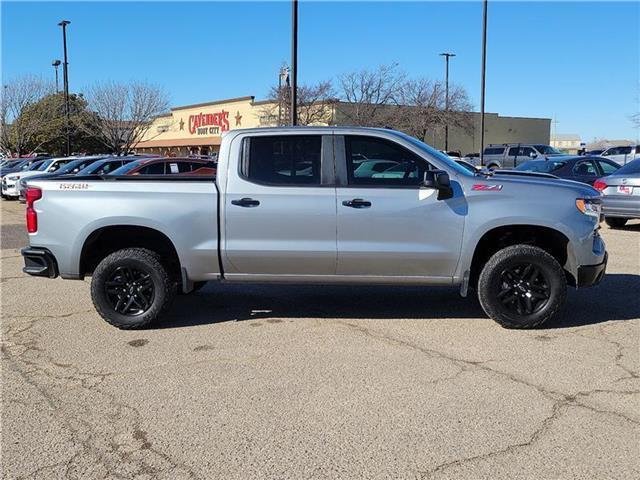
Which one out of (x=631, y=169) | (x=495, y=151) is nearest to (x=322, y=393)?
(x=631, y=169)

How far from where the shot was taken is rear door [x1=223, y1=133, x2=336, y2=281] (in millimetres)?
5840

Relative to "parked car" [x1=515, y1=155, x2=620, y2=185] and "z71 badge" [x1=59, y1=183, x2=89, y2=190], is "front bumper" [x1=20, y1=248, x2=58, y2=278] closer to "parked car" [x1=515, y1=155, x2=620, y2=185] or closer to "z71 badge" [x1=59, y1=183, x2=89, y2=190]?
"z71 badge" [x1=59, y1=183, x2=89, y2=190]

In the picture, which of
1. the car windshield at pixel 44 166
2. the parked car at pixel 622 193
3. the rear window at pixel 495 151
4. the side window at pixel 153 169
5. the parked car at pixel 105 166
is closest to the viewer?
the parked car at pixel 622 193

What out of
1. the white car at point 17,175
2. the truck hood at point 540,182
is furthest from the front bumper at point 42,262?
the white car at point 17,175

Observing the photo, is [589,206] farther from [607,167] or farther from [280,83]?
[280,83]

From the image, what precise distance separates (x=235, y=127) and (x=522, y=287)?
50150mm

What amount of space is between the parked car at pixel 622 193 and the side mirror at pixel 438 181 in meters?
8.28

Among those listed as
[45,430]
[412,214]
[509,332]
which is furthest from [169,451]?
[509,332]

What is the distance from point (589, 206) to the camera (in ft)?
19.3

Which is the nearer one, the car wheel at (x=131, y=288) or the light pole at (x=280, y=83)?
the car wheel at (x=131, y=288)

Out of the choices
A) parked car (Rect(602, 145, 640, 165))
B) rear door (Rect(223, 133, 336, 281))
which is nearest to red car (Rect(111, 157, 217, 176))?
rear door (Rect(223, 133, 336, 281))

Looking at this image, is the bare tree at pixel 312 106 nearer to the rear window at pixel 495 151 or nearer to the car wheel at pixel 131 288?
the rear window at pixel 495 151

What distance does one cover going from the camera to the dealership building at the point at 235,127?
2024 inches

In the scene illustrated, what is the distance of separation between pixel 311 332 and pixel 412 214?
1.49 m
